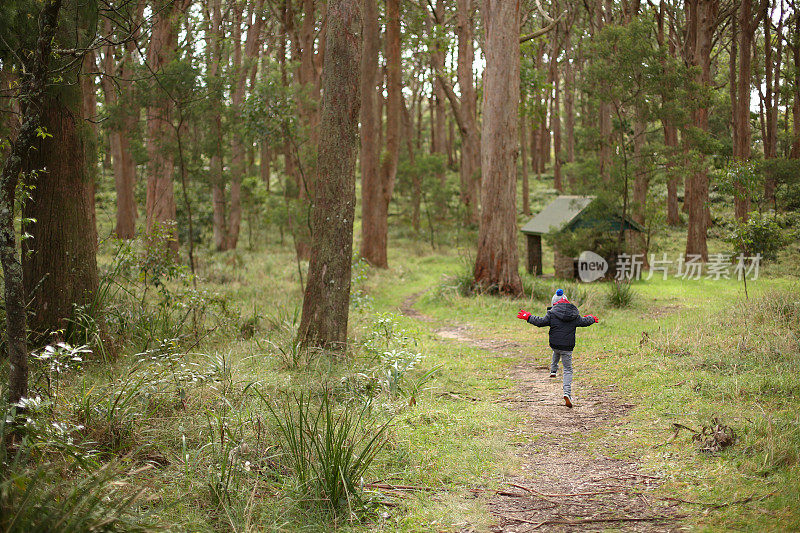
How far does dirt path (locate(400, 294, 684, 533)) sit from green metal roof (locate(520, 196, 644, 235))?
439 inches

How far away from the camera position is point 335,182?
26.5ft

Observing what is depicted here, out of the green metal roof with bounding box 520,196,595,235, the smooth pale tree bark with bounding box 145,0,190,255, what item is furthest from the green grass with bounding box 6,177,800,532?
the green metal roof with bounding box 520,196,595,235

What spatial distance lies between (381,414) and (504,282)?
9277 mm

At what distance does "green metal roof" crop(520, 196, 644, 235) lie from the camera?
1806 cm

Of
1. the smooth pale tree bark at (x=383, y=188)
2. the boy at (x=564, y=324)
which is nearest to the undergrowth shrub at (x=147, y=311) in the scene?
the boy at (x=564, y=324)

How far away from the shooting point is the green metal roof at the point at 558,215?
18.5 meters

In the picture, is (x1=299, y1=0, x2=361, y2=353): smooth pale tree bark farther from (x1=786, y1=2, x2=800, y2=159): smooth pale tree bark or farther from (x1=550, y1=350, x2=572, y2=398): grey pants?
(x1=786, y1=2, x2=800, y2=159): smooth pale tree bark

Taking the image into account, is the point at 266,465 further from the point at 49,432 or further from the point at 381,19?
the point at 381,19

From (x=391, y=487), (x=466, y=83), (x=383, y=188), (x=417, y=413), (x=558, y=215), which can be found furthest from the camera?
(x=466, y=83)

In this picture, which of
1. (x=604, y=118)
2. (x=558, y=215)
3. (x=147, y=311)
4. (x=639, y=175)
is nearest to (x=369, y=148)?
(x=558, y=215)

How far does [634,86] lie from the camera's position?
15.7 m

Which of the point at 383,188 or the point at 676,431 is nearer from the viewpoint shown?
the point at 676,431

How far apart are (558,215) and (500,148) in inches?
235

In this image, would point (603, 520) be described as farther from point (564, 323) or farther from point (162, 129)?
point (162, 129)
